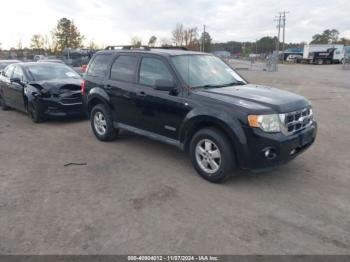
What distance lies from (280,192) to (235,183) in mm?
629

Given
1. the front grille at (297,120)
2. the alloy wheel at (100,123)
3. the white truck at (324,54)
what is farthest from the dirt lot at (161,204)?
the white truck at (324,54)

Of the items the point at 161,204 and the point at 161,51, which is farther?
the point at 161,51

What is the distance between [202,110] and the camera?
14.9 feet

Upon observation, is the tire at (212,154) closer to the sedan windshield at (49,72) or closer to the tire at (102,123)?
the tire at (102,123)

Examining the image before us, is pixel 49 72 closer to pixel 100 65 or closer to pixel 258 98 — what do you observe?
pixel 100 65

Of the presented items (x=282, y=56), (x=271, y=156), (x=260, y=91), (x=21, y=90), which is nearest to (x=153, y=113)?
(x=260, y=91)

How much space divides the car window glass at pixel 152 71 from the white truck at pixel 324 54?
2125 inches

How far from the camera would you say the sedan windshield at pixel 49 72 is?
8914 mm

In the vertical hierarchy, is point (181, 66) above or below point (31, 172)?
above

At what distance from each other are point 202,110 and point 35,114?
5655mm

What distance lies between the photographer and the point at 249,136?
13.6 feet

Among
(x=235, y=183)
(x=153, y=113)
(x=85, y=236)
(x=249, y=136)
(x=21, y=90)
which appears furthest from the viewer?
(x=21, y=90)

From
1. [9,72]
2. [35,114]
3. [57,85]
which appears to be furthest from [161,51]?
[9,72]

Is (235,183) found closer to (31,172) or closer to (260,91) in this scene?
(260,91)
